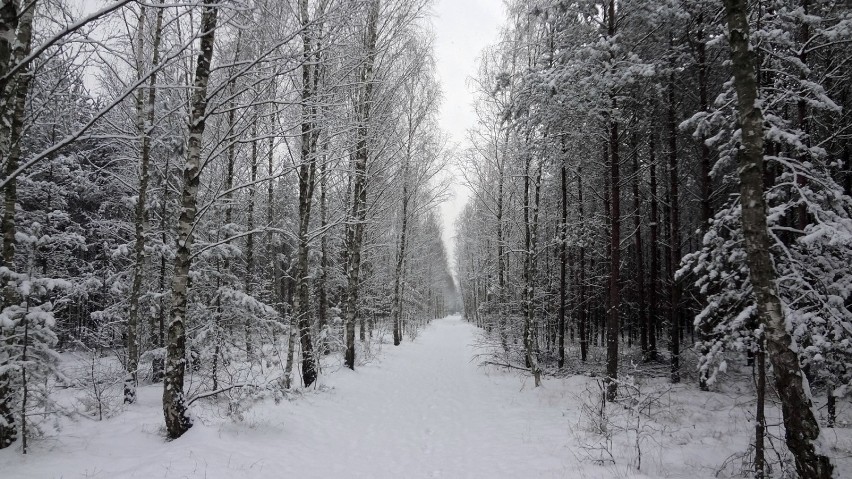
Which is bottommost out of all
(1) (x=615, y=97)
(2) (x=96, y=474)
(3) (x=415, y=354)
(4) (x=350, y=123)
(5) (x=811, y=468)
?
(3) (x=415, y=354)

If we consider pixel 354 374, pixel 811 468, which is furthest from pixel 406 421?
pixel 811 468

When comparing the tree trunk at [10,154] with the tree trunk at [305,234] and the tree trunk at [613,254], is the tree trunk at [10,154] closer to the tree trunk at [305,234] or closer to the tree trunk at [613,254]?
the tree trunk at [305,234]

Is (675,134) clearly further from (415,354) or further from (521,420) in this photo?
(415,354)

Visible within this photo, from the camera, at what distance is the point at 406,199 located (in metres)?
19.6

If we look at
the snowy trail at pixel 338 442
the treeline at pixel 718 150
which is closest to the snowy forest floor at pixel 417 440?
the snowy trail at pixel 338 442

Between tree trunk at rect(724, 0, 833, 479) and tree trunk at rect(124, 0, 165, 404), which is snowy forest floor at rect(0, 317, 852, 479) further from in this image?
tree trunk at rect(124, 0, 165, 404)

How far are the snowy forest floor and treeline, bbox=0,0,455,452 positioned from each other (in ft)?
2.06

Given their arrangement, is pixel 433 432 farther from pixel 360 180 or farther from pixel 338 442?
pixel 360 180

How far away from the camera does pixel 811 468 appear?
3789mm

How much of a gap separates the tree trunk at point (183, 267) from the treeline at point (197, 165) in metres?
0.02

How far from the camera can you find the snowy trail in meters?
4.73

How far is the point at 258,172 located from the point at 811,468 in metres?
14.6

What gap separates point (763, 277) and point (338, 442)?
20.3 ft

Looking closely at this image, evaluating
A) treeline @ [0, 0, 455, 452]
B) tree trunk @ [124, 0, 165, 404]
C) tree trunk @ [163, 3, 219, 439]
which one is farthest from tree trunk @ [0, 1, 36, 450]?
tree trunk @ [124, 0, 165, 404]
